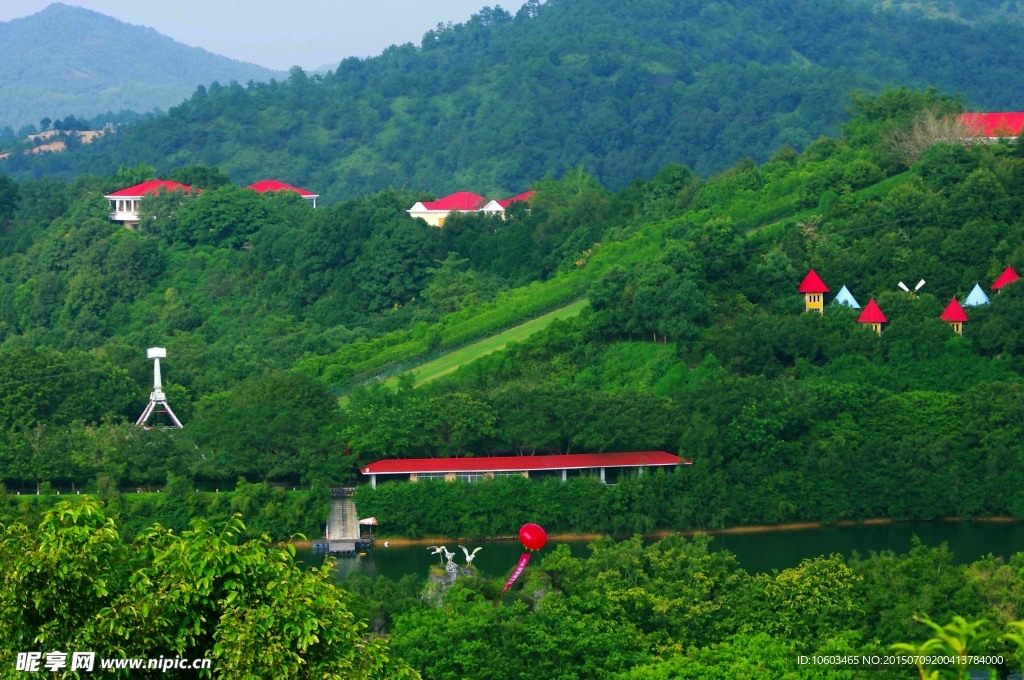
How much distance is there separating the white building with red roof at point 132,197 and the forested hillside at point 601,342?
207 cm

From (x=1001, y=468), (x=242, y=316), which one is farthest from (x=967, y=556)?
(x=242, y=316)

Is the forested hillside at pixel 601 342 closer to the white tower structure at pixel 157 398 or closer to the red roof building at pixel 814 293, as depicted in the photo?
the red roof building at pixel 814 293

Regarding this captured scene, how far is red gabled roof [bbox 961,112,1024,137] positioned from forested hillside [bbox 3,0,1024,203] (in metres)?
30.9

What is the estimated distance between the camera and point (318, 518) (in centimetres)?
3123

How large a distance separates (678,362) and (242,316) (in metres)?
14.4

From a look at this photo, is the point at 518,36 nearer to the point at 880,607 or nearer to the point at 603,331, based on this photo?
the point at 603,331

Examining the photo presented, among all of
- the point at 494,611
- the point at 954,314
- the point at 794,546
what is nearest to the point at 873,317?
the point at 954,314

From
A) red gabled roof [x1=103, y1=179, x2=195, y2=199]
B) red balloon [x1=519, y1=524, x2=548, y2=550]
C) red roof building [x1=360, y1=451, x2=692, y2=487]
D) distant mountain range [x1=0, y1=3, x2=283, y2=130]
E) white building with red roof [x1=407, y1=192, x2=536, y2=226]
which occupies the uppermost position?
distant mountain range [x1=0, y1=3, x2=283, y2=130]

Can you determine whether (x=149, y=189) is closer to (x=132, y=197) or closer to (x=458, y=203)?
(x=132, y=197)

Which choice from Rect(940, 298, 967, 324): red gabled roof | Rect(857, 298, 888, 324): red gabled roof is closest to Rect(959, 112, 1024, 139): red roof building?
Rect(940, 298, 967, 324): red gabled roof

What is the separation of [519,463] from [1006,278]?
1088 cm

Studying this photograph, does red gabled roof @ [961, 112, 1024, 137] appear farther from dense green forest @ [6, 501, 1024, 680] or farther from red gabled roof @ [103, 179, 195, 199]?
red gabled roof @ [103, 179, 195, 199]

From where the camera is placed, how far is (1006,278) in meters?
36.7

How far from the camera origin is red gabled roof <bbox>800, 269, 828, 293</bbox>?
3745cm
